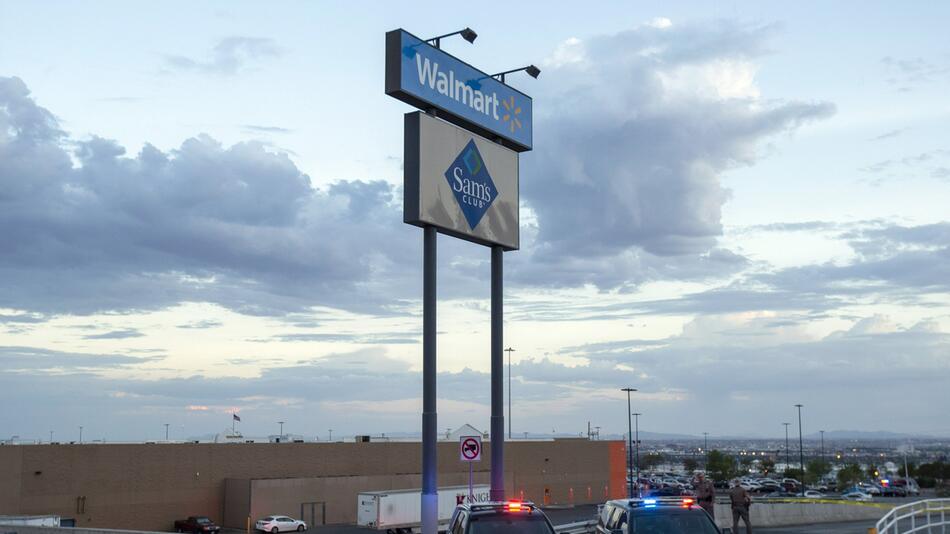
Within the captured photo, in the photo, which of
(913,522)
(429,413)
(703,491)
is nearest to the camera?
(913,522)

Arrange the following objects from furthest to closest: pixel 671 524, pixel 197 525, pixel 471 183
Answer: pixel 197 525 < pixel 471 183 < pixel 671 524

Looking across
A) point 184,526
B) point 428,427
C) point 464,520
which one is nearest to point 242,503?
point 184,526

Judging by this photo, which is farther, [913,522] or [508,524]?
[913,522]

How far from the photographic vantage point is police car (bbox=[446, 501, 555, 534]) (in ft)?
46.8

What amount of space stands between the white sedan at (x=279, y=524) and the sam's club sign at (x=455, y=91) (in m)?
38.4

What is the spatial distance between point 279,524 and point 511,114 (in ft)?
131

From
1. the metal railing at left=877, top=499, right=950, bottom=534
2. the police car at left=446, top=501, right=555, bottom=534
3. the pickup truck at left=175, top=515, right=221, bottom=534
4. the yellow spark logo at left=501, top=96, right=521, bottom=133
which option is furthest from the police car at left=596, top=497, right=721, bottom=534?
the pickup truck at left=175, top=515, right=221, bottom=534

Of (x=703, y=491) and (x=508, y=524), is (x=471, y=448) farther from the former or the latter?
(x=508, y=524)

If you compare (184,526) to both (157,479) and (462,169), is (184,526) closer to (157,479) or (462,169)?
(157,479)

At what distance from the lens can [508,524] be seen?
14.3 metres

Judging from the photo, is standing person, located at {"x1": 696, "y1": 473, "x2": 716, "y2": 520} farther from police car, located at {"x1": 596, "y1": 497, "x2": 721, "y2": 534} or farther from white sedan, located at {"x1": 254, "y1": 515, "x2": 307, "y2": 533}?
white sedan, located at {"x1": 254, "y1": 515, "x2": 307, "y2": 533}

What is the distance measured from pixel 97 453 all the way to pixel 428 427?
132 ft

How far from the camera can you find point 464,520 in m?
14.7

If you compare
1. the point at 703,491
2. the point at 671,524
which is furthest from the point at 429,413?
the point at 671,524
